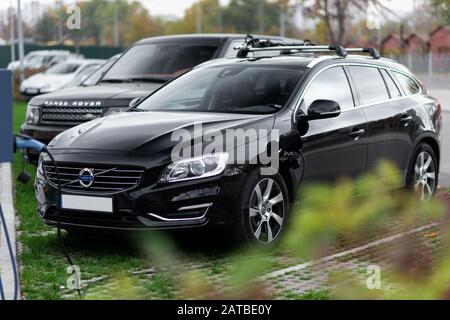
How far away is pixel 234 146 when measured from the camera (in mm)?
6105

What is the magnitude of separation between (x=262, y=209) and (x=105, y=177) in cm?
Result: 116

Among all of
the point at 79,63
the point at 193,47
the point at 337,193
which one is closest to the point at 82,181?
the point at 337,193

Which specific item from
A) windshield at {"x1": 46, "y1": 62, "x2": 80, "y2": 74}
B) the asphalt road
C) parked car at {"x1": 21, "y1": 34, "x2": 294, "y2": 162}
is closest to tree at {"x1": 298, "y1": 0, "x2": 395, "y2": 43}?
the asphalt road

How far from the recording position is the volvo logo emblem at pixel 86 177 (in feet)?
19.8

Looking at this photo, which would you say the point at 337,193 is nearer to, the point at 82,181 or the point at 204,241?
the point at 82,181

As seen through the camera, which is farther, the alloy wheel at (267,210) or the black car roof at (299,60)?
the black car roof at (299,60)

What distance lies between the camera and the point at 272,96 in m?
6.97

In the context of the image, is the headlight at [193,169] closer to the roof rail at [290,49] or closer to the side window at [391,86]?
the roof rail at [290,49]

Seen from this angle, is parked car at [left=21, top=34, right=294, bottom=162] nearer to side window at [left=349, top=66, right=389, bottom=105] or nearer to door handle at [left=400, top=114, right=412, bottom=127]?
side window at [left=349, top=66, right=389, bottom=105]

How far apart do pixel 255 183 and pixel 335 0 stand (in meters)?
35.4

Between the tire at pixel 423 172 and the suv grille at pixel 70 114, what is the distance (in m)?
3.52

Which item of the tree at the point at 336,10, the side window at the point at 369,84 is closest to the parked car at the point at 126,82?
the side window at the point at 369,84

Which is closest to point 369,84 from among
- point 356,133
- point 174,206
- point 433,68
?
point 356,133
